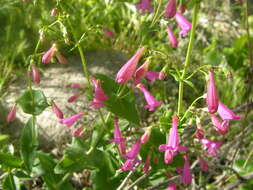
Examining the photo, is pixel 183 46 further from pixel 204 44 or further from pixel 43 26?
pixel 43 26

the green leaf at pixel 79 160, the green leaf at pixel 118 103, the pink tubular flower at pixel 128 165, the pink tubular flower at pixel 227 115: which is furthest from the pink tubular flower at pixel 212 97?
the green leaf at pixel 79 160

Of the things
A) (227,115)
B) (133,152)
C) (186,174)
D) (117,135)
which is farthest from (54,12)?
(186,174)

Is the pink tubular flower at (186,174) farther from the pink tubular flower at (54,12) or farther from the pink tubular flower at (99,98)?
the pink tubular flower at (54,12)

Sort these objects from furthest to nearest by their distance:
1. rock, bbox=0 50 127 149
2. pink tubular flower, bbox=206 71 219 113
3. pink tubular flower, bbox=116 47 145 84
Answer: rock, bbox=0 50 127 149 < pink tubular flower, bbox=116 47 145 84 < pink tubular flower, bbox=206 71 219 113

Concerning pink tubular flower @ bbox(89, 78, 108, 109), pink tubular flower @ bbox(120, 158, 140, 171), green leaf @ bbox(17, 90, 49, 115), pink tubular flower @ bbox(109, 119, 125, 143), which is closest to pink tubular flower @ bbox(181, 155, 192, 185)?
pink tubular flower @ bbox(120, 158, 140, 171)

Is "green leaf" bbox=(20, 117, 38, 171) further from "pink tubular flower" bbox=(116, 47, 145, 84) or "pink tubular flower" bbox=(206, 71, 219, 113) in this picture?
"pink tubular flower" bbox=(206, 71, 219, 113)

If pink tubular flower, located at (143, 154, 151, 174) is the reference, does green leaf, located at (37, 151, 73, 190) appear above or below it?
below
